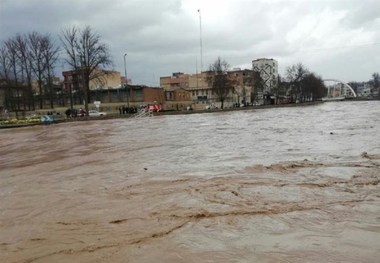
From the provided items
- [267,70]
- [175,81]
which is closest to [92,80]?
[175,81]

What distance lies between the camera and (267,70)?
158 meters

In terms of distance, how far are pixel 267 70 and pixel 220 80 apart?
62243mm

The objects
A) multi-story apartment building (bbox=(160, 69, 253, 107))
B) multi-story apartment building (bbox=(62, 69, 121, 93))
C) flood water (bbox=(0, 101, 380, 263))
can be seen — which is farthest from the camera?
multi-story apartment building (bbox=(160, 69, 253, 107))

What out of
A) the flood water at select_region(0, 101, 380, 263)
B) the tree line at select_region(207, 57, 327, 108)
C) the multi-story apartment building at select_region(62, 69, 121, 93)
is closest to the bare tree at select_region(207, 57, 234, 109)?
the tree line at select_region(207, 57, 327, 108)

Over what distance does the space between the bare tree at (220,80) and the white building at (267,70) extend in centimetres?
2781

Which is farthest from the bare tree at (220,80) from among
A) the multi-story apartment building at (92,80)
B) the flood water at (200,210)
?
the flood water at (200,210)

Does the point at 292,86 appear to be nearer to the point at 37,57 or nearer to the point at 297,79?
the point at 297,79

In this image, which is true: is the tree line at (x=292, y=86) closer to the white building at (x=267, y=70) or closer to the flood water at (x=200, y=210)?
the white building at (x=267, y=70)

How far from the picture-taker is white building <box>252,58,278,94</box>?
133975 mm

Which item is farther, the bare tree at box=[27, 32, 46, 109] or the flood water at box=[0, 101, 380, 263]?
the bare tree at box=[27, 32, 46, 109]

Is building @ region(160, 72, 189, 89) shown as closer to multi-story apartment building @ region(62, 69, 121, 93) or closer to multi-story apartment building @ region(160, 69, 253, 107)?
multi-story apartment building @ region(160, 69, 253, 107)

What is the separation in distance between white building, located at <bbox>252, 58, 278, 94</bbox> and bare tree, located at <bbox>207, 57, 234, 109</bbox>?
91.2ft

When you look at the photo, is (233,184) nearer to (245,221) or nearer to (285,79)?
(245,221)

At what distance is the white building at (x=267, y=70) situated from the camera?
133975 millimetres
